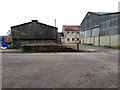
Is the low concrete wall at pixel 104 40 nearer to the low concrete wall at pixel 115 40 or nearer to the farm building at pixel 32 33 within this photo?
the low concrete wall at pixel 115 40

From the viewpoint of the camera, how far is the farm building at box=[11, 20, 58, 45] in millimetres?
17812

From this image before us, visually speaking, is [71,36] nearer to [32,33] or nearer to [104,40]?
[104,40]

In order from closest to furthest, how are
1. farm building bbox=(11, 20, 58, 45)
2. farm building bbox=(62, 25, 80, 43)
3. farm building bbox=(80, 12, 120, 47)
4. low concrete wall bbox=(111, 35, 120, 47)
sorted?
low concrete wall bbox=(111, 35, 120, 47)
farm building bbox=(80, 12, 120, 47)
farm building bbox=(11, 20, 58, 45)
farm building bbox=(62, 25, 80, 43)

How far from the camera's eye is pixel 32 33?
1806 centimetres

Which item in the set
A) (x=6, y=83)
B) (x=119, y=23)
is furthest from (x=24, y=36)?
(x=119, y=23)

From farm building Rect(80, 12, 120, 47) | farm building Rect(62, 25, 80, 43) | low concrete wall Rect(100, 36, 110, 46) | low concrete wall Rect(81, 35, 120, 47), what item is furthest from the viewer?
farm building Rect(62, 25, 80, 43)

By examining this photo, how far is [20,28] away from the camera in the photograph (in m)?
17.9

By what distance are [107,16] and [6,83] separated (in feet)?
66.0

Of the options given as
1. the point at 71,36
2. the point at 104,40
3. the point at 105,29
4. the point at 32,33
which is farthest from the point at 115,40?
the point at 71,36

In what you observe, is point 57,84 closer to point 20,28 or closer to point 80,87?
point 80,87

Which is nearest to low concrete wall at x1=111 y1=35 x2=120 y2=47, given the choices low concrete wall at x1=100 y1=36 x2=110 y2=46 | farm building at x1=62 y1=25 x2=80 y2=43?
low concrete wall at x1=100 y1=36 x2=110 y2=46

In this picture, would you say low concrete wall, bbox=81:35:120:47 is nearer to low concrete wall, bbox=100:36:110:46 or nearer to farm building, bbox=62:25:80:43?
low concrete wall, bbox=100:36:110:46

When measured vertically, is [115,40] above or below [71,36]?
below

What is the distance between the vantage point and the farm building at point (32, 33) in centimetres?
1781
